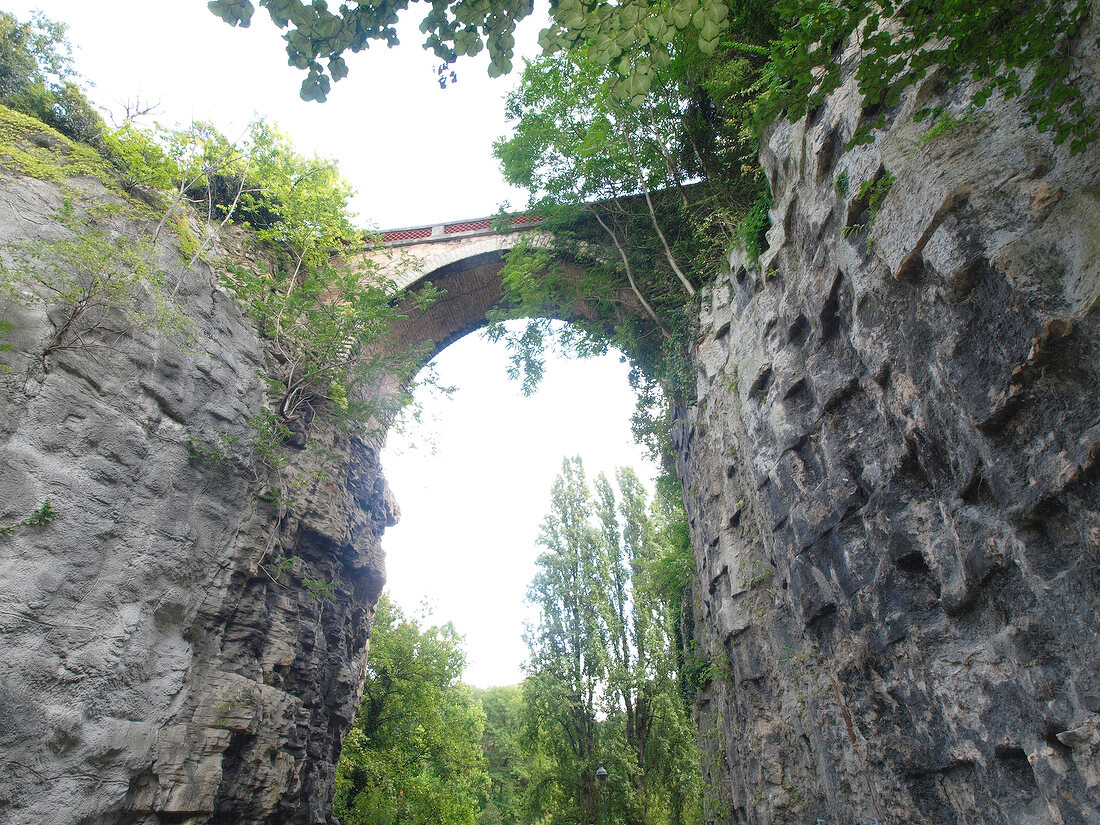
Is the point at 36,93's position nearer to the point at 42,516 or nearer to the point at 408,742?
the point at 42,516

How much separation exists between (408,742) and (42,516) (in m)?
13.3

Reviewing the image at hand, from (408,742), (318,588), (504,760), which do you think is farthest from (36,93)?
(504,760)

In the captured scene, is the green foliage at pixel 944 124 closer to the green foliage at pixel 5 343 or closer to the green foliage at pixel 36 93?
the green foliage at pixel 5 343

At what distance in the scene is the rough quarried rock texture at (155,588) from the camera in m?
5.76

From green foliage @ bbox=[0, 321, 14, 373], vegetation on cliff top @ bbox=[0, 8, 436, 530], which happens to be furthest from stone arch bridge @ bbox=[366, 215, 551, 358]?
green foliage @ bbox=[0, 321, 14, 373]

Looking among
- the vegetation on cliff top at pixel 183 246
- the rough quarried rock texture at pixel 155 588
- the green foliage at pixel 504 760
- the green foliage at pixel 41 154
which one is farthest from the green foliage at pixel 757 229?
the green foliage at pixel 504 760

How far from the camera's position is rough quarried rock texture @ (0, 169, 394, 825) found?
5.76 meters

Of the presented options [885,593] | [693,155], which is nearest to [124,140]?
[693,155]

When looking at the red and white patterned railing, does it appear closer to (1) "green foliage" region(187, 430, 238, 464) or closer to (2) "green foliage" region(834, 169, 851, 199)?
(1) "green foliage" region(187, 430, 238, 464)

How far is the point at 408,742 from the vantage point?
16281 mm

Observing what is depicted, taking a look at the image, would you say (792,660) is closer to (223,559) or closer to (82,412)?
(223,559)

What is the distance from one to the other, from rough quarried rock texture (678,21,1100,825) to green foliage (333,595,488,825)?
36.8ft

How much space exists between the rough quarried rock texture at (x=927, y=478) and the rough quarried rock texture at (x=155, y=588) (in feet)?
21.6

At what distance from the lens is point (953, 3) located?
8.67 ft
